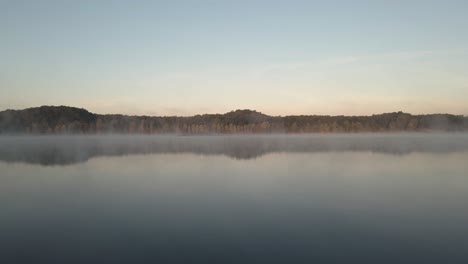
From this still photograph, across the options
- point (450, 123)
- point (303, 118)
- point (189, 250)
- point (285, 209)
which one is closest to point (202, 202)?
point (285, 209)

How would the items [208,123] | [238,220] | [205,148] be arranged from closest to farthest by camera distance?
1. [238,220]
2. [205,148]
3. [208,123]

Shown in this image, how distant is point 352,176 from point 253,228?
916cm

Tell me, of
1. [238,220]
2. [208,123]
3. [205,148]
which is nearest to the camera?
[238,220]

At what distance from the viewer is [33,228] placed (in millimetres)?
7824

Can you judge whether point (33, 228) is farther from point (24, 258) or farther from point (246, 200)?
point (246, 200)

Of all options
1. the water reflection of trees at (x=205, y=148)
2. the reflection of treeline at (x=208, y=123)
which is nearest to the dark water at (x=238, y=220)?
the water reflection of trees at (x=205, y=148)

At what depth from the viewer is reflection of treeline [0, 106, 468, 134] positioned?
10300 centimetres

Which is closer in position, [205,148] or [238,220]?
[238,220]

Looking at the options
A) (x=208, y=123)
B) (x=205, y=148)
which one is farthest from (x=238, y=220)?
(x=208, y=123)

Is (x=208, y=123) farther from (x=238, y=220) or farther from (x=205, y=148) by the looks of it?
(x=238, y=220)

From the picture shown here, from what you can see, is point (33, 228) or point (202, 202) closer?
point (33, 228)

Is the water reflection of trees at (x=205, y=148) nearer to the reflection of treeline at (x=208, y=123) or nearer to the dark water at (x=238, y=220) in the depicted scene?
the dark water at (x=238, y=220)

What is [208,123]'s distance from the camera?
12131cm

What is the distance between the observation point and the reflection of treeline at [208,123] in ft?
338
